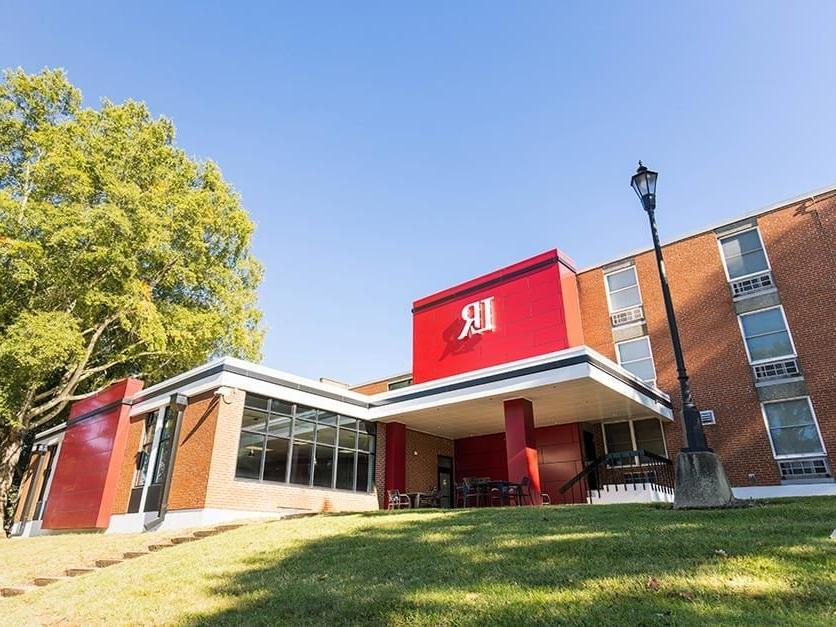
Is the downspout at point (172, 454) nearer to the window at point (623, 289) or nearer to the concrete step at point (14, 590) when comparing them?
the concrete step at point (14, 590)

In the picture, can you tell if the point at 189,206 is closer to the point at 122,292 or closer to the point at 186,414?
the point at 122,292

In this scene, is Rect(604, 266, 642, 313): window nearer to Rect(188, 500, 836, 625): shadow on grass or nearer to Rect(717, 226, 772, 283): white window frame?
Rect(717, 226, 772, 283): white window frame

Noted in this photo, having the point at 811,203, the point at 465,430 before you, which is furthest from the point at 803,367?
the point at 465,430

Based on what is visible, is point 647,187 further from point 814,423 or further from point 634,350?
point 634,350

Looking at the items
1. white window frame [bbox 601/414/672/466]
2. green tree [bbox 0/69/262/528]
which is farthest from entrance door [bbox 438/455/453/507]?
green tree [bbox 0/69/262/528]

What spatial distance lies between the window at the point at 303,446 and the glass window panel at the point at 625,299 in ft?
35.3

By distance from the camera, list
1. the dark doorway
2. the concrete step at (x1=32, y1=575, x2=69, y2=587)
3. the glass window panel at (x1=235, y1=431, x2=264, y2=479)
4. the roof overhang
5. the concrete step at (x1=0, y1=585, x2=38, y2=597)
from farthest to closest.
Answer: the dark doorway → the glass window panel at (x1=235, y1=431, x2=264, y2=479) → the roof overhang → the concrete step at (x1=32, y1=575, x2=69, y2=587) → the concrete step at (x1=0, y1=585, x2=38, y2=597)

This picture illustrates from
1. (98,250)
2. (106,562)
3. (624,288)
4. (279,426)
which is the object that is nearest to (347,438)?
(279,426)

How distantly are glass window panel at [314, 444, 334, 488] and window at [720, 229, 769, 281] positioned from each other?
15.0m

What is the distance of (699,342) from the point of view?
58.7 ft

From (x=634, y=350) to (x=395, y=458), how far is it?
9810 mm

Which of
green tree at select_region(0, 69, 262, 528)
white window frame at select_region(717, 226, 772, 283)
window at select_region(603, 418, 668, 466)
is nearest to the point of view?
green tree at select_region(0, 69, 262, 528)

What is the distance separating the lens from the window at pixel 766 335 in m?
16.6

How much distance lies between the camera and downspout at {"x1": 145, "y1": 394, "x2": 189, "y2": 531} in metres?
14.7
